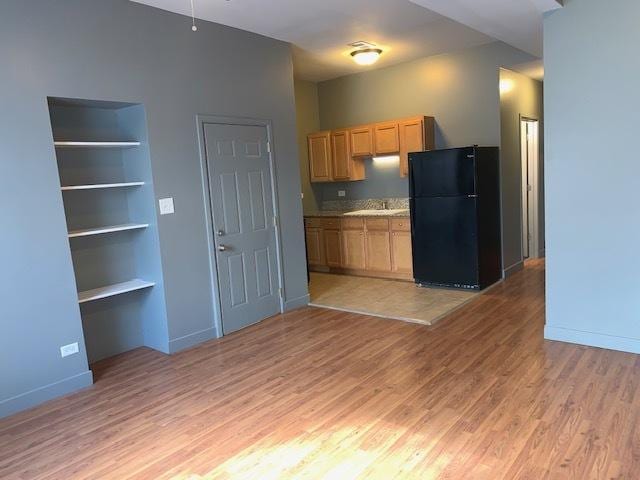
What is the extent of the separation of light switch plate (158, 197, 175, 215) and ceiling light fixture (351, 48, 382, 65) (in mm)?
2802

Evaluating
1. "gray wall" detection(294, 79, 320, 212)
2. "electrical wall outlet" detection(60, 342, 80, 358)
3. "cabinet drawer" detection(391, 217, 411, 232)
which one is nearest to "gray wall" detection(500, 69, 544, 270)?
"cabinet drawer" detection(391, 217, 411, 232)

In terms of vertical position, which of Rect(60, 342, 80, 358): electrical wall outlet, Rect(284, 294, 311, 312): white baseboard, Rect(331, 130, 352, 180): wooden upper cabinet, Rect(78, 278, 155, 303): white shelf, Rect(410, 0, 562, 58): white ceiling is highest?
Rect(410, 0, 562, 58): white ceiling

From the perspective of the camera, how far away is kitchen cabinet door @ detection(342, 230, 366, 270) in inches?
250

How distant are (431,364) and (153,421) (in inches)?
77.1

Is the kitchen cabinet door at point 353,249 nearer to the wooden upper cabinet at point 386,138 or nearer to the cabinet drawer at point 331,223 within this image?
the cabinet drawer at point 331,223

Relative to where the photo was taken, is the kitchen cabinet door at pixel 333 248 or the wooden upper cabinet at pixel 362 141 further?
the kitchen cabinet door at pixel 333 248

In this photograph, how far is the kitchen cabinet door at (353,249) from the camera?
635 cm

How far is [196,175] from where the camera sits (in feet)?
13.5

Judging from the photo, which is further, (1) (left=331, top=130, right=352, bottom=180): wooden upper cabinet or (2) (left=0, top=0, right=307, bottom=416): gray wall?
(1) (left=331, top=130, right=352, bottom=180): wooden upper cabinet

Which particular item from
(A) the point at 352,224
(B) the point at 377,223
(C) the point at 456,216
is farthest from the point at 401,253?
(C) the point at 456,216

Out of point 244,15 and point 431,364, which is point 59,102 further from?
point 431,364

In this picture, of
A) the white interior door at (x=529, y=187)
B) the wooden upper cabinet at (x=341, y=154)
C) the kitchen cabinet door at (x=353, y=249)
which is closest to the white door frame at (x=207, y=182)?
the wooden upper cabinet at (x=341, y=154)

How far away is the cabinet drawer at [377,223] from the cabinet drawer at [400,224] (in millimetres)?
98

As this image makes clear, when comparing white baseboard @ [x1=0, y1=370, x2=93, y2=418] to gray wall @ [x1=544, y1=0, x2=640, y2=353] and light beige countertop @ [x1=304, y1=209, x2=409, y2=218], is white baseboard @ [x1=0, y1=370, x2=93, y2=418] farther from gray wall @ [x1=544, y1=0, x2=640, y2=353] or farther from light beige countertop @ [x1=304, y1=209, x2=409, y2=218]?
light beige countertop @ [x1=304, y1=209, x2=409, y2=218]
